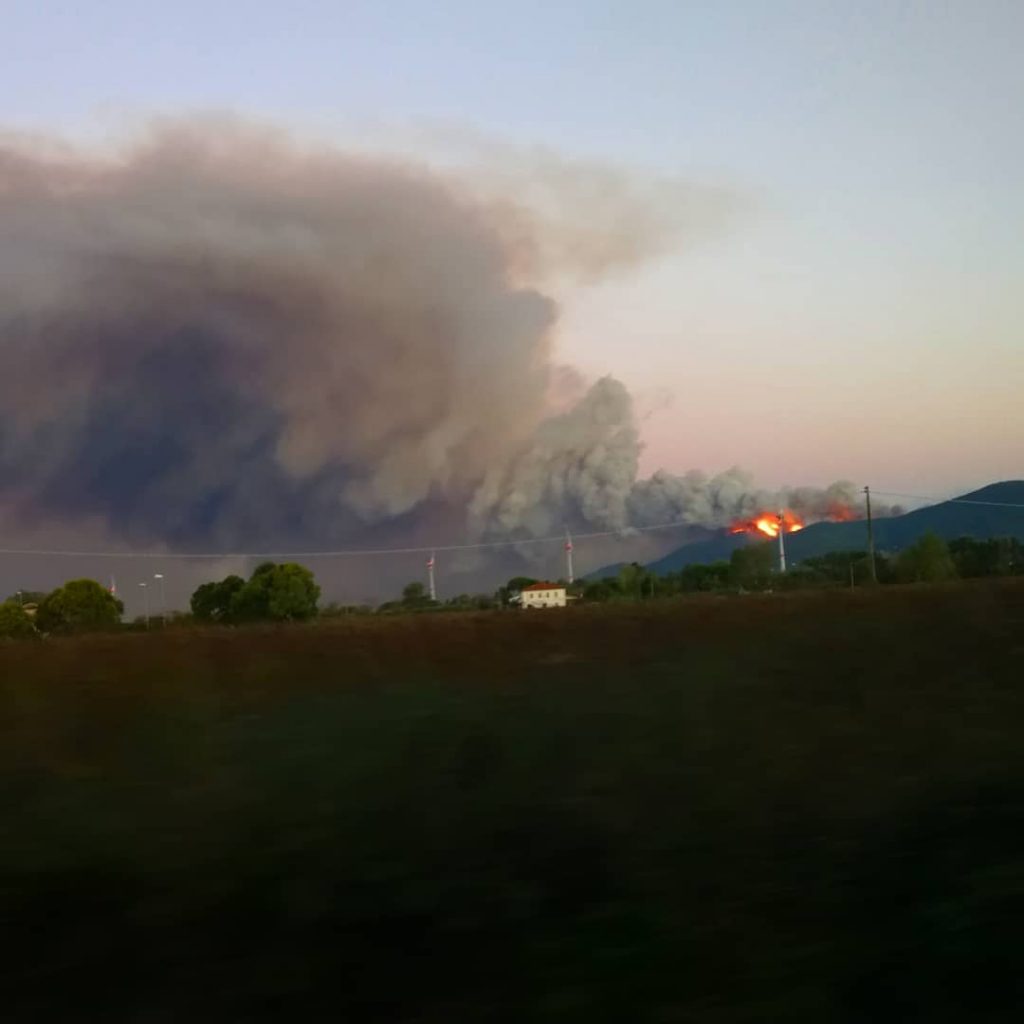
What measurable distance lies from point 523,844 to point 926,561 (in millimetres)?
13407

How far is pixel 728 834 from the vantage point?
577cm

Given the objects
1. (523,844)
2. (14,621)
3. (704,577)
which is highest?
(704,577)

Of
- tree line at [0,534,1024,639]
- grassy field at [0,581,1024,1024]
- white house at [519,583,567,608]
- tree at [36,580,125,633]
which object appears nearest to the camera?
grassy field at [0,581,1024,1024]

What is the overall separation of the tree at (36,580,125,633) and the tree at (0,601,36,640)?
151mm

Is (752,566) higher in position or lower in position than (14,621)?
higher

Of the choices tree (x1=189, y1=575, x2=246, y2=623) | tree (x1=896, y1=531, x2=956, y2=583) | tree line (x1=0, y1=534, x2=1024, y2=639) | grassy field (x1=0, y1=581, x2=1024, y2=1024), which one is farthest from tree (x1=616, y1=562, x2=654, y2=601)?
grassy field (x1=0, y1=581, x2=1024, y2=1024)

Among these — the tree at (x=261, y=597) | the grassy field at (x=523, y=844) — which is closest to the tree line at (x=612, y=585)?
the tree at (x=261, y=597)

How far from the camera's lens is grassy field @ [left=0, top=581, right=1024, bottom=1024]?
4703 millimetres

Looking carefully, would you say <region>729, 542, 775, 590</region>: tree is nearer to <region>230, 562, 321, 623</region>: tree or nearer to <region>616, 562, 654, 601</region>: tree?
<region>616, 562, 654, 601</region>: tree

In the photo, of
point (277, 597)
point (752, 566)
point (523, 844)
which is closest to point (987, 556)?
point (752, 566)

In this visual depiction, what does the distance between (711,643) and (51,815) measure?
534cm

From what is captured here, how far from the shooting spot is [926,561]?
1770 cm

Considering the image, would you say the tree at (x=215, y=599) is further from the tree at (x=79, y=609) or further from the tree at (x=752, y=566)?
the tree at (x=752, y=566)

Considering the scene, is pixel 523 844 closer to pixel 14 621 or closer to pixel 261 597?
pixel 261 597
